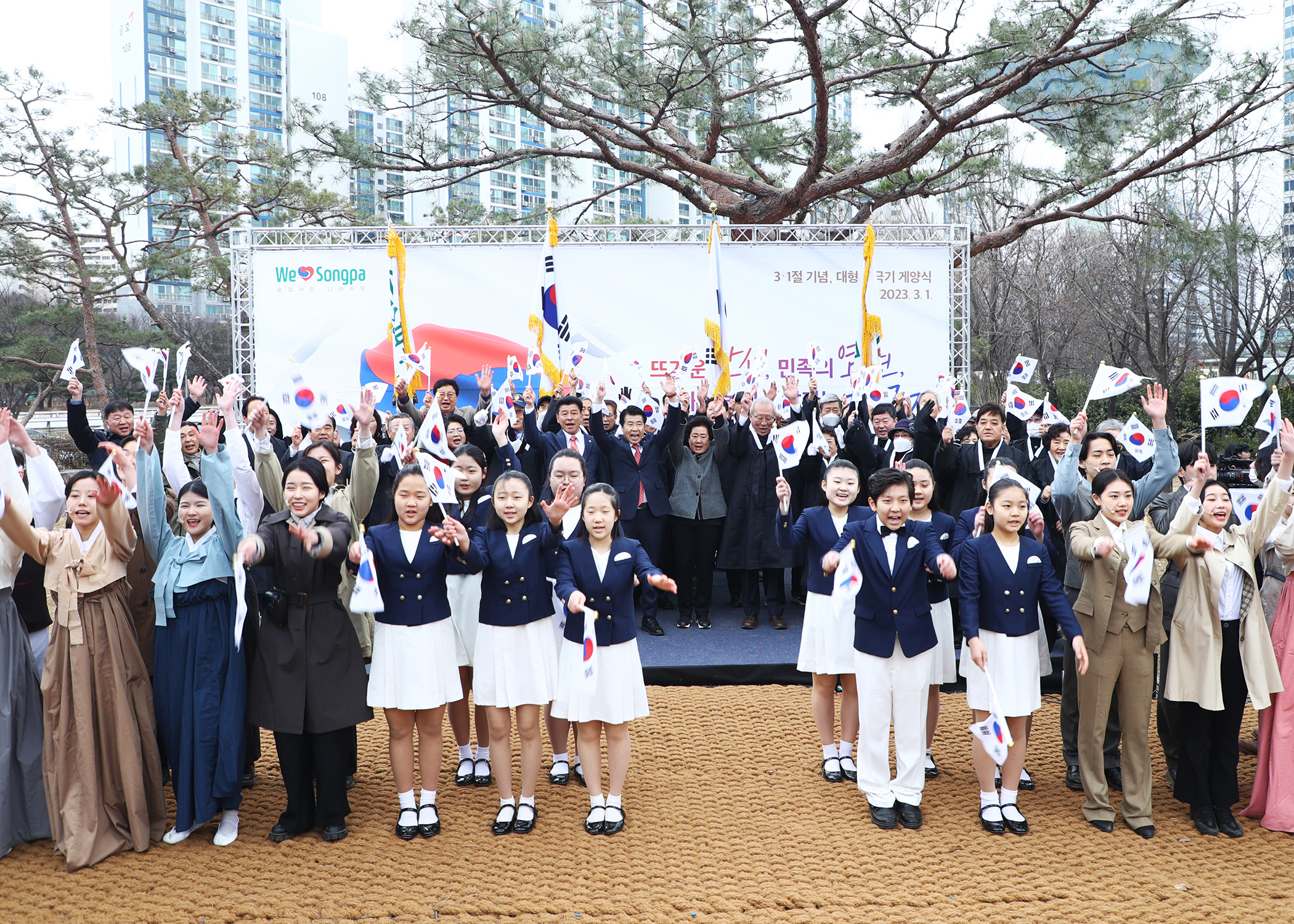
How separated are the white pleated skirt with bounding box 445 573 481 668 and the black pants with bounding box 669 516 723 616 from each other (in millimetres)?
2640

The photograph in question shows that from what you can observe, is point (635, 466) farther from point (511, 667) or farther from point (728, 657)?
point (511, 667)

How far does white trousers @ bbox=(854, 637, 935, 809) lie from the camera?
390 centimetres

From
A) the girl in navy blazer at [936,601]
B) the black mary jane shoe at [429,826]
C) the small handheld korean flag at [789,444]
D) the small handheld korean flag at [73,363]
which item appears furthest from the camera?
the small handheld korean flag at [789,444]

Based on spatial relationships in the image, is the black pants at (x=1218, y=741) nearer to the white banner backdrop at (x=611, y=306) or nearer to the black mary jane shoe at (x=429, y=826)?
the black mary jane shoe at (x=429, y=826)

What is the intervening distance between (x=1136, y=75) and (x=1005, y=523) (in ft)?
32.5

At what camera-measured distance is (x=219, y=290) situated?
1622cm

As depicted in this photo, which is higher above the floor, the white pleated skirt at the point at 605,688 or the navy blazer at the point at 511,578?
the navy blazer at the point at 511,578

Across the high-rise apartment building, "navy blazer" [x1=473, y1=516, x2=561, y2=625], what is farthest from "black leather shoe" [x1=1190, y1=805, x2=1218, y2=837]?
the high-rise apartment building

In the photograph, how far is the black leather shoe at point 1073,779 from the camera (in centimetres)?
430

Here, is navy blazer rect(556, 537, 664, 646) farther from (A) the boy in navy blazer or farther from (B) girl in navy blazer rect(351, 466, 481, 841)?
(A) the boy in navy blazer

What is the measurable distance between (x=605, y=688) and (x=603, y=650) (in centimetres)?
15

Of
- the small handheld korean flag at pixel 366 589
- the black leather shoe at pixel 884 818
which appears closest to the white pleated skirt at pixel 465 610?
the small handheld korean flag at pixel 366 589

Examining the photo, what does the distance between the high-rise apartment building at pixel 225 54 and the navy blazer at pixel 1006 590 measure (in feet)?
169

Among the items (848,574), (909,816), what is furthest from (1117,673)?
(848,574)
